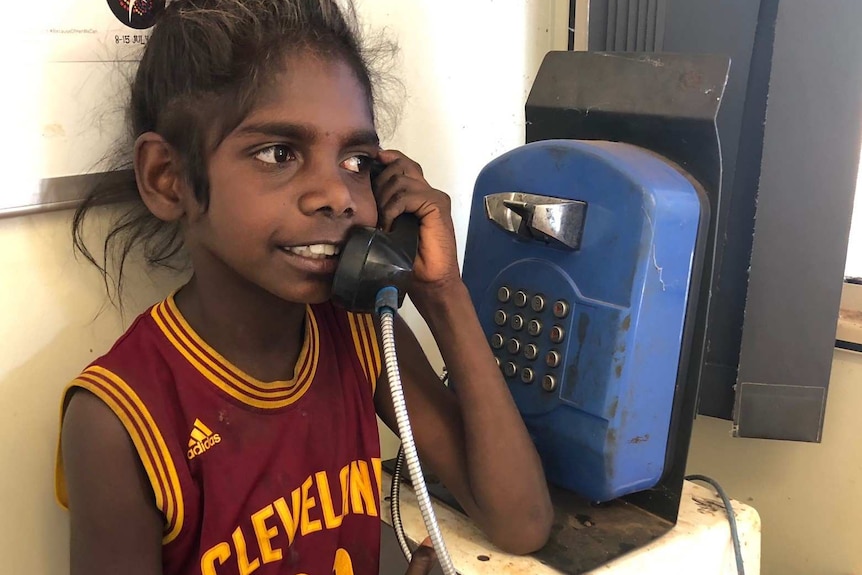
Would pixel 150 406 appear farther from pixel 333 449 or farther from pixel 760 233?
pixel 760 233

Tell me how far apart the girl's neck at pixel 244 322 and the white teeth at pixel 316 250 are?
0.09 metres

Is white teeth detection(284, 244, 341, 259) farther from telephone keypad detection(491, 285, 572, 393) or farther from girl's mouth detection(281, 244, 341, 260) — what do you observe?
telephone keypad detection(491, 285, 572, 393)

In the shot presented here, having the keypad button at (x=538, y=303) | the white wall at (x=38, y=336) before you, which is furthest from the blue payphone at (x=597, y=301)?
the white wall at (x=38, y=336)

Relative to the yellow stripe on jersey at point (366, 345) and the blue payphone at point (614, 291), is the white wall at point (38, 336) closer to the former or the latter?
the yellow stripe on jersey at point (366, 345)

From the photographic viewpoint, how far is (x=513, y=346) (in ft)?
2.61

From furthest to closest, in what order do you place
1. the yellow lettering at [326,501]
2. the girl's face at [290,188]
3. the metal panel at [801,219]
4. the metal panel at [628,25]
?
the metal panel at [628,25] → the metal panel at [801,219] → the yellow lettering at [326,501] → the girl's face at [290,188]

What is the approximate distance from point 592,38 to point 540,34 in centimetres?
10

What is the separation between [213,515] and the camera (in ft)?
2.10

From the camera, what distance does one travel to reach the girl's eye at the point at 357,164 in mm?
675

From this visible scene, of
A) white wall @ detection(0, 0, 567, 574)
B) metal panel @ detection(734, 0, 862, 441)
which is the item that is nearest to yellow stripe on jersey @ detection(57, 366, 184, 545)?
white wall @ detection(0, 0, 567, 574)

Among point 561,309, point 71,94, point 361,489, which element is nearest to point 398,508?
point 361,489

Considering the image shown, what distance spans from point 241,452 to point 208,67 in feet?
1.09

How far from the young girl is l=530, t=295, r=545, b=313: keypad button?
0.06 metres

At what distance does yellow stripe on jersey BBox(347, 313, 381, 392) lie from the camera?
79 cm
